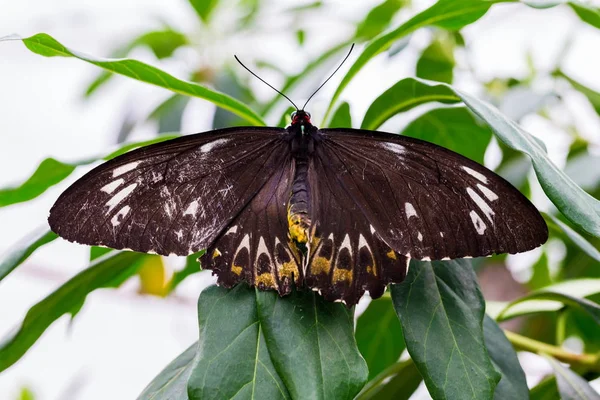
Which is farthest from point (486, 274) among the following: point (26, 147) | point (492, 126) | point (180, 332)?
point (26, 147)

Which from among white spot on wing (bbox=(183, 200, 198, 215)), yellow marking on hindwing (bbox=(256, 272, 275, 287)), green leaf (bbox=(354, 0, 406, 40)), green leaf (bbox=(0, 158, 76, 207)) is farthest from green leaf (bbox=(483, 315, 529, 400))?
green leaf (bbox=(354, 0, 406, 40))

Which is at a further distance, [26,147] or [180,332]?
[26,147]

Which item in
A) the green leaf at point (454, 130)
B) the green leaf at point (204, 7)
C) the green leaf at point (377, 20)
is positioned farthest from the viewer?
the green leaf at point (204, 7)

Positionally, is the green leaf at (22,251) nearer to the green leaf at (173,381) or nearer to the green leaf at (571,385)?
the green leaf at (173,381)

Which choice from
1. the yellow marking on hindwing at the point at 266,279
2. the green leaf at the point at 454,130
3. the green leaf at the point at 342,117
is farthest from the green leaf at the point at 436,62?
the yellow marking on hindwing at the point at 266,279

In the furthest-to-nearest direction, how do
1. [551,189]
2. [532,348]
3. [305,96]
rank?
[305,96], [532,348], [551,189]

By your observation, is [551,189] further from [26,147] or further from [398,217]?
[26,147]

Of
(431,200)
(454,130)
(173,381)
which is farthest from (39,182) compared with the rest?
(454,130)

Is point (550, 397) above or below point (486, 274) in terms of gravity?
below
